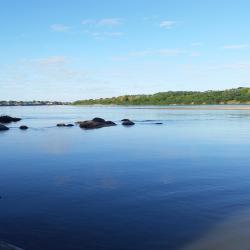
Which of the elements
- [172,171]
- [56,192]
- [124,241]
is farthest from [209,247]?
[172,171]

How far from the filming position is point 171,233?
34.8ft

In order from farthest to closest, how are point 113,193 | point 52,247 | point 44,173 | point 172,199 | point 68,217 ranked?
point 44,173, point 113,193, point 172,199, point 68,217, point 52,247

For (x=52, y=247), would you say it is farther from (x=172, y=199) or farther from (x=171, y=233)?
(x=172, y=199)

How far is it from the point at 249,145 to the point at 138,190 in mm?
18023

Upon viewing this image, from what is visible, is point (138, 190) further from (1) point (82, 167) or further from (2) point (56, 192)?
(1) point (82, 167)

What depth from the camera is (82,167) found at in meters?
21.0

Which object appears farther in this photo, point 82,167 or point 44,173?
point 82,167

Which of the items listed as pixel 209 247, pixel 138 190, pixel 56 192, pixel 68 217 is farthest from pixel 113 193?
pixel 209 247

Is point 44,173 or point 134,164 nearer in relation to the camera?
point 44,173

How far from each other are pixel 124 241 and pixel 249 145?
903 inches

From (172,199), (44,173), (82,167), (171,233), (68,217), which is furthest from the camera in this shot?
(82,167)

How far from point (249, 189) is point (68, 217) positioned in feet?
22.1

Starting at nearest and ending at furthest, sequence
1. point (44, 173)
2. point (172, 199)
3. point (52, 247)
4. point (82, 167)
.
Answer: point (52, 247), point (172, 199), point (44, 173), point (82, 167)

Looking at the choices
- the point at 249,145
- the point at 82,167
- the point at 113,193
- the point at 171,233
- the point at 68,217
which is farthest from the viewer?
the point at 249,145
